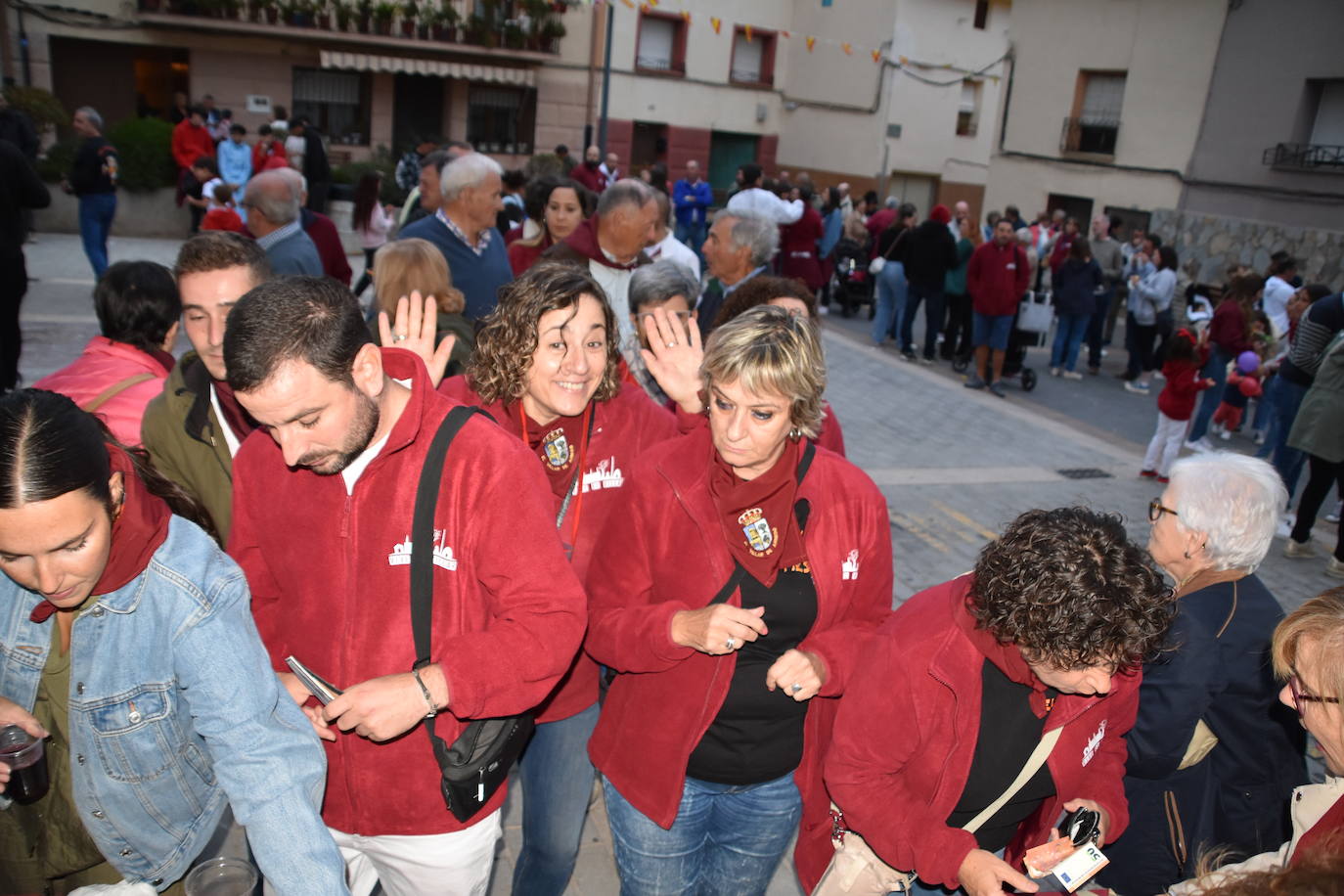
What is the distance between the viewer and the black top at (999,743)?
2248mm

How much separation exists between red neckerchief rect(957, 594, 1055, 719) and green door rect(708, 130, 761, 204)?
27.1 metres

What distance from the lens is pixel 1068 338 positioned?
41.7ft

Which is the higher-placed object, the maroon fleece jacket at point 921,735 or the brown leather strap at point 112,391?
the brown leather strap at point 112,391

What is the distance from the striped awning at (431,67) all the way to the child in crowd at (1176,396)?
20084 millimetres

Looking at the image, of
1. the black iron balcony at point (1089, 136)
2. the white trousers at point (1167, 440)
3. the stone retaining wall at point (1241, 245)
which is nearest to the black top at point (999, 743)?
the white trousers at point (1167, 440)

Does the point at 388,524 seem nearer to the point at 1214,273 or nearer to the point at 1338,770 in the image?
the point at 1338,770

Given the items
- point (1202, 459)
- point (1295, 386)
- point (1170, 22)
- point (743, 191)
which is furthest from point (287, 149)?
point (1170, 22)

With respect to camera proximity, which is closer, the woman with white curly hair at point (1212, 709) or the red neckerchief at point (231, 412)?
the woman with white curly hair at point (1212, 709)

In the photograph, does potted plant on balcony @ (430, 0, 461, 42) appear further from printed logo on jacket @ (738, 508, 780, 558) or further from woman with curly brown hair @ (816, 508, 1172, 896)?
woman with curly brown hair @ (816, 508, 1172, 896)

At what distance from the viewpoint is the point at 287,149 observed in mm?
15297

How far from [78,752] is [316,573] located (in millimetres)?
599

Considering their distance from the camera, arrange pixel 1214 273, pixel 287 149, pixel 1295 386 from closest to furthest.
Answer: pixel 1295 386 → pixel 287 149 → pixel 1214 273

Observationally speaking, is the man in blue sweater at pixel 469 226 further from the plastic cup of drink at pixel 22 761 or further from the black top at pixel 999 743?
the black top at pixel 999 743

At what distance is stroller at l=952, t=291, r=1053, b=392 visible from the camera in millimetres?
11445
